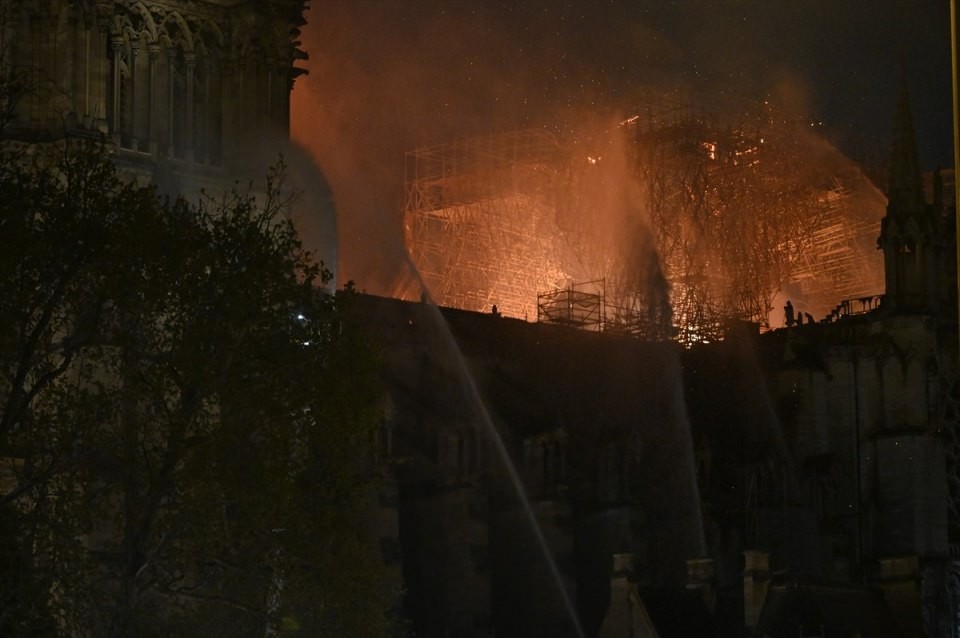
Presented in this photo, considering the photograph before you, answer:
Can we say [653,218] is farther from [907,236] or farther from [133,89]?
[133,89]

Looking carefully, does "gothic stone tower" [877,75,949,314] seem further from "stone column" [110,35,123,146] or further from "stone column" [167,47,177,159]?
"stone column" [110,35,123,146]

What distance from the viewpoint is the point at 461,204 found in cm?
11081

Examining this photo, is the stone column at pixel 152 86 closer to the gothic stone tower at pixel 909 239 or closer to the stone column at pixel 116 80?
the stone column at pixel 116 80

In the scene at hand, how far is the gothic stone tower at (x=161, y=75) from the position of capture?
76.4 meters

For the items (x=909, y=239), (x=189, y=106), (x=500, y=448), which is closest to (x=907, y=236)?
(x=909, y=239)

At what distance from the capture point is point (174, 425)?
2309 inches

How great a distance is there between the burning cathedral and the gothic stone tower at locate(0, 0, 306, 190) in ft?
0.26

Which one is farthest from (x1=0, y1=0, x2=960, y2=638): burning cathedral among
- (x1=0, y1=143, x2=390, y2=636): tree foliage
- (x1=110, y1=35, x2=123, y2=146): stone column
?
(x1=0, y1=143, x2=390, y2=636): tree foliage

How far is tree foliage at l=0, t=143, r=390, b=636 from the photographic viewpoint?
5697 centimetres

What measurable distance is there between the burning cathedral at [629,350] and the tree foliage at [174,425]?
11.4 metres

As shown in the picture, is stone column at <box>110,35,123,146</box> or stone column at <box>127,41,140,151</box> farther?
stone column at <box>127,41,140,151</box>

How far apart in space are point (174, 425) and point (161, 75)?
23.0m

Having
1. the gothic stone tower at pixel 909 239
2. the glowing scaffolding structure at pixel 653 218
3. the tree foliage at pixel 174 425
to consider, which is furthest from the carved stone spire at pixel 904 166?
the tree foliage at pixel 174 425

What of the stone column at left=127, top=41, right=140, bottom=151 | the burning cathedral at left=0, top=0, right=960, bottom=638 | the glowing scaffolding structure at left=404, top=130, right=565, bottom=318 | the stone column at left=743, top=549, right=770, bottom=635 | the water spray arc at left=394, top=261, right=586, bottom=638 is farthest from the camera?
the glowing scaffolding structure at left=404, top=130, right=565, bottom=318
